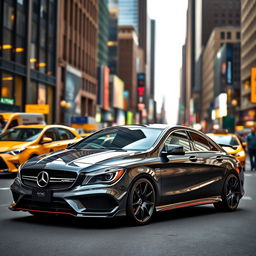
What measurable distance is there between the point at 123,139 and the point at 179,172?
95 centimetres

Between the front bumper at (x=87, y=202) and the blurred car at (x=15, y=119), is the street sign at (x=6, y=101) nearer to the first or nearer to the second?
the blurred car at (x=15, y=119)

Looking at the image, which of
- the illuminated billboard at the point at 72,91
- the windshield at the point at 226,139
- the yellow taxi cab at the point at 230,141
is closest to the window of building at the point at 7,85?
the illuminated billboard at the point at 72,91

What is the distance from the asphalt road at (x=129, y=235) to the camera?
19.0ft

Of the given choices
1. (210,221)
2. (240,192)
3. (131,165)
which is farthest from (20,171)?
(240,192)

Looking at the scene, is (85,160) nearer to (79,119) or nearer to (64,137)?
(64,137)

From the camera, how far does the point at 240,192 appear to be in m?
9.55

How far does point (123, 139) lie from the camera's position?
8227 millimetres

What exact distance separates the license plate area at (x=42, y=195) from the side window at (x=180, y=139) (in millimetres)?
2222

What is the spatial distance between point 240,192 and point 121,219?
2537mm

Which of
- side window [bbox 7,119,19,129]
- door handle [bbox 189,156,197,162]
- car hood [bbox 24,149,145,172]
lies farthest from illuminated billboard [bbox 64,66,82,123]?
car hood [bbox 24,149,145,172]

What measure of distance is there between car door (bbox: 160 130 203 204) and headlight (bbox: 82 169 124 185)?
0.95 m

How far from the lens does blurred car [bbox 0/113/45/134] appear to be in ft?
96.8

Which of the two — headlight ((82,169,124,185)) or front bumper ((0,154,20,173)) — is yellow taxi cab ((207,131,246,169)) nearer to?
front bumper ((0,154,20,173))

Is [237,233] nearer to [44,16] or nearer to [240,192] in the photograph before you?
[240,192]
